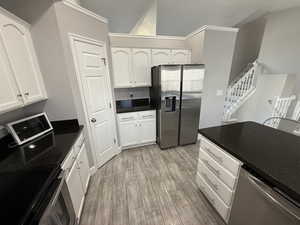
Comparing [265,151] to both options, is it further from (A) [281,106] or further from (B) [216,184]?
(A) [281,106]

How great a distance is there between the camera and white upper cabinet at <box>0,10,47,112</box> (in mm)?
1155

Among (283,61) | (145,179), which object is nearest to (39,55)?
(145,179)

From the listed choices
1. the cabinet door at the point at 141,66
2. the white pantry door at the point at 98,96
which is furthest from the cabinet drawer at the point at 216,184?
the cabinet door at the point at 141,66

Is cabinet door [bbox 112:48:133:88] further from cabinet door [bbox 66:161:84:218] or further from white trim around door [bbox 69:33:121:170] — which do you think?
cabinet door [bbox 66:161:84:218]

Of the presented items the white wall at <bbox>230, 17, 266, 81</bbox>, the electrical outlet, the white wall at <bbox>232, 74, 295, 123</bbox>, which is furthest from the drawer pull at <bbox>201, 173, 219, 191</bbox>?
the white wall at <bbox>230, 17, 266, 81</bbox>

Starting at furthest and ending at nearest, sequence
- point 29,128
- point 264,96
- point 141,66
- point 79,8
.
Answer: point 264,96 < point 141,66 < point 79,8 < point 29,128

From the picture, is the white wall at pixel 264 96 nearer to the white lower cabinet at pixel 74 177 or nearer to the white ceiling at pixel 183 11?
the white ceiling at pixel 183 11

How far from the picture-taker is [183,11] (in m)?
3.44

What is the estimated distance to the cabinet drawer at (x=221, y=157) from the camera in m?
1.13

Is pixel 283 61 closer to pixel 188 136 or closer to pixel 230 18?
pixel 230 18

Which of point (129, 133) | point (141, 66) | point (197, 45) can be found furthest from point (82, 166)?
point (197, 45)

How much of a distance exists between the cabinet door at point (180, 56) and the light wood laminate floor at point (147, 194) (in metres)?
2.20

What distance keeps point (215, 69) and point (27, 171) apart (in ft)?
11.2

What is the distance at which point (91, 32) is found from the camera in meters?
1.94
